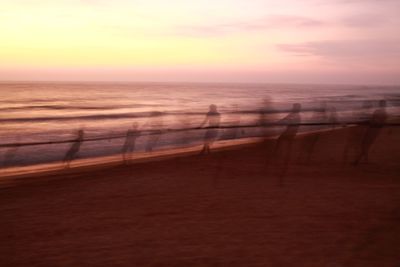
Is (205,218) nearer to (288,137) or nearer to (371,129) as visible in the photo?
(288,137)

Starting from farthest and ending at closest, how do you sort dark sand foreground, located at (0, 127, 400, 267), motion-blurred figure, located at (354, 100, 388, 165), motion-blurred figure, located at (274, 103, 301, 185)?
motion-blurred figure, located at (354, 100, 388, 165), motion-blurred figure, located at (274, 103, 301, 185), dark sand foreground, located at (0, 127, 400, 267)

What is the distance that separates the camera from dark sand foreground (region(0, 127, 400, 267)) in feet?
14.1

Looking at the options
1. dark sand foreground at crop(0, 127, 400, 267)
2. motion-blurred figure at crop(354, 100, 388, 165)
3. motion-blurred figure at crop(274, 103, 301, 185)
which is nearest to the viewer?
dark sand foreground at crop(0, 127, 400, 267)

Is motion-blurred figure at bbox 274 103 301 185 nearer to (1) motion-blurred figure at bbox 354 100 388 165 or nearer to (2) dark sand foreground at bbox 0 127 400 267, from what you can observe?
(2) dark sand foreground at bbox 0 127 400 267

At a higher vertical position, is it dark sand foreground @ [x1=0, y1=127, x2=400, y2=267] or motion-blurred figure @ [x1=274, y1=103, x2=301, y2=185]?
Result: motion-blurred figure @ [x1=274, y1=103, x2=301, y2=185]

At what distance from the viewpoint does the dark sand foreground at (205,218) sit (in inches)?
170

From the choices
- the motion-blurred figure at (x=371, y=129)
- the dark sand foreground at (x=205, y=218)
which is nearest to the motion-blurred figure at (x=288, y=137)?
the dark sand foreground at (x=205, y=218)

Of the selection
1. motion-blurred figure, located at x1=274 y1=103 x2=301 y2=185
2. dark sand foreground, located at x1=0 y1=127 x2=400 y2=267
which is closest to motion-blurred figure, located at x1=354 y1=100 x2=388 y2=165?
dark sand foreground, located at x1=0 y1=127 x2=400 y2=267

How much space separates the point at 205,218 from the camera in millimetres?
5535

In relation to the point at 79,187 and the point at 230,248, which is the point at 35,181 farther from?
the point at 230,248

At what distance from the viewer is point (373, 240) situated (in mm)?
4664

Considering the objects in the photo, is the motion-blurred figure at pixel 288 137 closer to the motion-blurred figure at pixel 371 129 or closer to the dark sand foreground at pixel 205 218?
the dark sand foreground at pixel 205 218

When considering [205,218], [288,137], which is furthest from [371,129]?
[205,218]

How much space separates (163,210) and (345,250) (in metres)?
2.53
